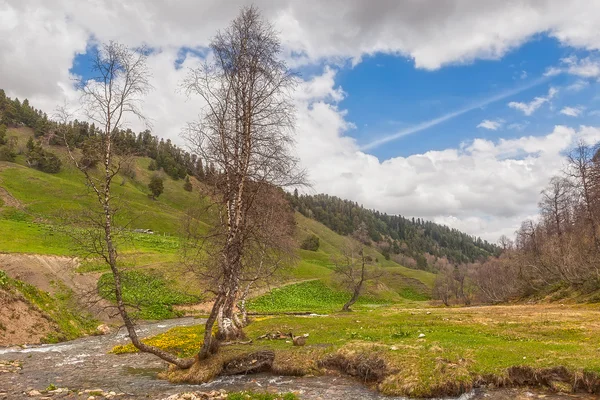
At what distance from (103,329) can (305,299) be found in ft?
150

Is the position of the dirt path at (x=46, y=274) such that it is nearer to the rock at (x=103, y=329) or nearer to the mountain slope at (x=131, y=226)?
the mountain slope at (x=131, y=226)

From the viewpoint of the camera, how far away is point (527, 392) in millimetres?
15508

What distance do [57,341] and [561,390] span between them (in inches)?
1433

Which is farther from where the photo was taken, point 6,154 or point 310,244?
point 310,244

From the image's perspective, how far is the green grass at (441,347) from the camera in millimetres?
16609

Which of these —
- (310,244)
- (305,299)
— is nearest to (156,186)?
(310,244)

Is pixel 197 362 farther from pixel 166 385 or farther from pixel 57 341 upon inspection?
pixel 57 341

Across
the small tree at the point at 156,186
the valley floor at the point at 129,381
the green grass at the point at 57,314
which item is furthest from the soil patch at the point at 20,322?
the small tree at the point at 156,186

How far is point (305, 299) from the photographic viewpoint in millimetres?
78125

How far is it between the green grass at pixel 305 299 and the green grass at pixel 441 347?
30.6 meters

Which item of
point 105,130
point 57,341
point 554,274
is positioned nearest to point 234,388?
point 105,130

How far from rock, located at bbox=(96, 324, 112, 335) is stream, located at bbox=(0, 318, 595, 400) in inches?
423

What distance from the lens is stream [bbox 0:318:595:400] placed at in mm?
16406

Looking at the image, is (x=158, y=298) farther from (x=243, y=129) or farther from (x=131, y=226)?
(x=243, y=129)
